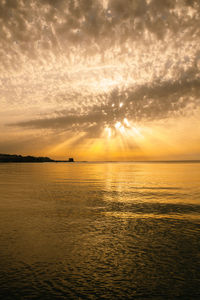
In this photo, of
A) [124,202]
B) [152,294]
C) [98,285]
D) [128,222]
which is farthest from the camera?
[124,202]

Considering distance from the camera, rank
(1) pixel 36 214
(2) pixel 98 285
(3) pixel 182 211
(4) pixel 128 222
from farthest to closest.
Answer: (3) pixel 182 211
(1) pixel 36 214
(4) pixel 128 222
(2) pixel 98 285

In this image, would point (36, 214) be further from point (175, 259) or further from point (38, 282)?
point (175, 259)

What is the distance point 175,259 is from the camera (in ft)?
28.5

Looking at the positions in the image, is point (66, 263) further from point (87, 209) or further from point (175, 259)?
point (87, 209)

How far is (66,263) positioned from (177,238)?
225 inches

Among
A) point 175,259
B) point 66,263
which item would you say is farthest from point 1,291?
point 175,259

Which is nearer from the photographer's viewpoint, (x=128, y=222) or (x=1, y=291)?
(x=1, y=291)

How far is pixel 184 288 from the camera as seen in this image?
22.1ft

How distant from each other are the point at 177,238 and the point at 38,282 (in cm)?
698

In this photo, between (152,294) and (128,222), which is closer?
(152,294)

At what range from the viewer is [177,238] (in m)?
11.1

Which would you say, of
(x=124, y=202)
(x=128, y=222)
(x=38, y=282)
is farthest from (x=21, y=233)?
(x=124, y=202)

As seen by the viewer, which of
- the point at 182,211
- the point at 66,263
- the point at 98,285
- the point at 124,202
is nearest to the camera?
the point at 98,285

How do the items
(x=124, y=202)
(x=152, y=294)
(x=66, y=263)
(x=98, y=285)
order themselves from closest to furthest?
(x=152, y=294), (x=98, y=285), (x=66, y=263), (x=124, y=202)
